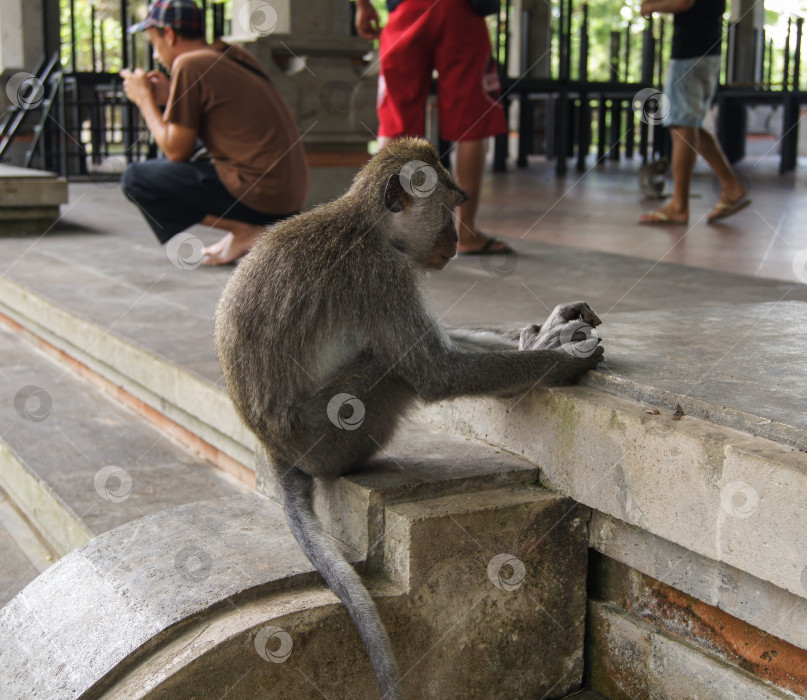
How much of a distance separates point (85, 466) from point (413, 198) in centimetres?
169

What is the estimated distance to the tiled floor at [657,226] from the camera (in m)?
5.33

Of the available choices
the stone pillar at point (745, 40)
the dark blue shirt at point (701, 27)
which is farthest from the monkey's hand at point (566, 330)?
the stone pillar at point (745, 40)

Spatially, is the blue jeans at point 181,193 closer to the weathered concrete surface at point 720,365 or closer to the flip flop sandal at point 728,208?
the weathered concrete surface at point 720,365

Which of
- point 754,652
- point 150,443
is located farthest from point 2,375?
point 754,652

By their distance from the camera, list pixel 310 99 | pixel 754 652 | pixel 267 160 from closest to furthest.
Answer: pixel 754 652
pixel 267 160
pixel 310 99

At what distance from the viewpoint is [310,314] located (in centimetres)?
213

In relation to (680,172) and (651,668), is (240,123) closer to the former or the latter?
(680,172)

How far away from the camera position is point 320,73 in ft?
23.6

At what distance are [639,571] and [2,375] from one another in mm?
3310

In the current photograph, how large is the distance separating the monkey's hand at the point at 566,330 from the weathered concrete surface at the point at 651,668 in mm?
657

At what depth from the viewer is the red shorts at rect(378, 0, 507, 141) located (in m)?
4.96

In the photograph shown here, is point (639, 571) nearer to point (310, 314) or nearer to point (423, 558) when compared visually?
point (423, 558)

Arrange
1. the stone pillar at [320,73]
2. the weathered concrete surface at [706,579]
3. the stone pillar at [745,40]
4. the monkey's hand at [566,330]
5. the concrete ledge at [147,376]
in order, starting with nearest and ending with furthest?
the weathered concrete surface at [706,579], the monkey's hand at [566,330], the concrete ledge at [147,376], the stone pillar at [320,73], the stone pillar at [745,40]

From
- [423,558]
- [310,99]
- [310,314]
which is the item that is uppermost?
[310,99]
